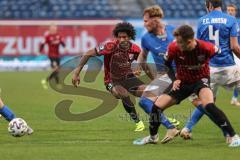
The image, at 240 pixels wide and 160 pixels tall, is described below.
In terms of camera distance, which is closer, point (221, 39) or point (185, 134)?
point (185, 134)

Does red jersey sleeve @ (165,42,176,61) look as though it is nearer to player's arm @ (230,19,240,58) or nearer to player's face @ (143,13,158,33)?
player's face @ (143,13,158,33)

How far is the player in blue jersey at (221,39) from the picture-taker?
11.4m

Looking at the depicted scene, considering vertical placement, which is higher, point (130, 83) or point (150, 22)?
point (150, 22)

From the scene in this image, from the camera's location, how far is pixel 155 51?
441 inches

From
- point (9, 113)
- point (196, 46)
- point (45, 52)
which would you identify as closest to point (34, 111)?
point (9, 113)

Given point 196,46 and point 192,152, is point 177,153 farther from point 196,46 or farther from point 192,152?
point 196,46

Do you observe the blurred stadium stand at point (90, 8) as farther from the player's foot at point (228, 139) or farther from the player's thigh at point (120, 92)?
the player's foot at point (228, 139)

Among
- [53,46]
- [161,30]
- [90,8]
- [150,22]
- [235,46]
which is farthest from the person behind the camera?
[90,8]

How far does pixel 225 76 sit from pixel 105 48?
6.97 ft

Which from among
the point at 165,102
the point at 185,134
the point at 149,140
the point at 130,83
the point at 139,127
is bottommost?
the point at 139,127

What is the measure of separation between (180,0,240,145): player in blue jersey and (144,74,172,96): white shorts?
80 cm

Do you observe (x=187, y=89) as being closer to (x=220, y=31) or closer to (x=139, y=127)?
(x=220, y=31)

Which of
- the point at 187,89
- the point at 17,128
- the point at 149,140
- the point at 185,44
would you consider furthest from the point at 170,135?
the point at 17,128

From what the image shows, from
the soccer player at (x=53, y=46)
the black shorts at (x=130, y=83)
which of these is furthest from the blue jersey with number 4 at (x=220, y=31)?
the soccer player at (x=53, y=46)
